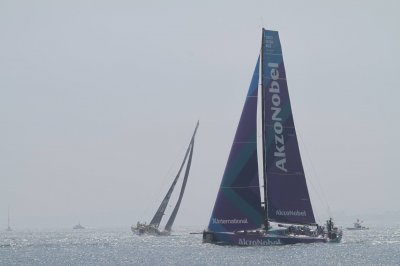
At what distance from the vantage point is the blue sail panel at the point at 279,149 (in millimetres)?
66375

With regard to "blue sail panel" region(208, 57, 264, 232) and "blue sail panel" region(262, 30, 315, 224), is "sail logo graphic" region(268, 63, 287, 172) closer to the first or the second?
"blue sail panel" region(262, 30, 315, 224)

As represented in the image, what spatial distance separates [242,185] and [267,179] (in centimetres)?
249

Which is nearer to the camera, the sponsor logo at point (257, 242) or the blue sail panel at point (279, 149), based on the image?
Result: the sponsor logo at point (257, 242)

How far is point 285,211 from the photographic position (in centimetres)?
6650

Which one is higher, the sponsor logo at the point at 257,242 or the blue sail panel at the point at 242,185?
the blue sail panel at the point at 242,185

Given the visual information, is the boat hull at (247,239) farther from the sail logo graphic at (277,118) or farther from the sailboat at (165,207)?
the sailboat at (165,207)

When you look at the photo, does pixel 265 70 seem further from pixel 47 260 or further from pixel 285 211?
pixel 47 260

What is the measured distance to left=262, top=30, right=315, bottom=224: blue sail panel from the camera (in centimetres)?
6638

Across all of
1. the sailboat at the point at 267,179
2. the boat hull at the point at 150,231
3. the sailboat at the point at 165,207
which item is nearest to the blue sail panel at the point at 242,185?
the sailboat at the point at 267,179

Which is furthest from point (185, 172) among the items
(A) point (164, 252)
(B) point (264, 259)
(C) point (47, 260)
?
(B) point (264, 259)

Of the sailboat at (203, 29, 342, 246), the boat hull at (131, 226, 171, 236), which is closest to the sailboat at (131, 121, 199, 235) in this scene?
the boat hull at (131, 226, 171, 236)

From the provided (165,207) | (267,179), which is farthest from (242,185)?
(165,207)

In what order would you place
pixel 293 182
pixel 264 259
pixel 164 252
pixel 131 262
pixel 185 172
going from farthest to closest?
pixel 185 172 → pixel 164 252 → pixel 293 182 → pixel 131 262 → pixel 264 259

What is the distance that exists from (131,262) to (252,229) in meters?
9.26
